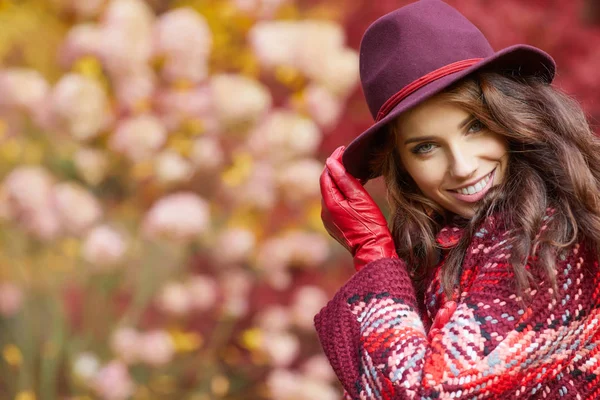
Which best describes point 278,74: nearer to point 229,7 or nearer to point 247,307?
point 229,7

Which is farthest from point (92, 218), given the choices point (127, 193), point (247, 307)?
point (247, 307)

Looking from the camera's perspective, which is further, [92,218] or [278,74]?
[278,74]

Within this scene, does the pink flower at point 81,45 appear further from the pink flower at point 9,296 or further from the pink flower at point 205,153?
the pink flower at point 9,296

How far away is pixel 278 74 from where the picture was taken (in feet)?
11.7

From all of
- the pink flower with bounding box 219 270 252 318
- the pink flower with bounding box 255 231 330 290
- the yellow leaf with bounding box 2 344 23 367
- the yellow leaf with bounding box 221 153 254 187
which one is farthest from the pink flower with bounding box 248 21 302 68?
the yellow leaf with bounding box 2 344 23 367

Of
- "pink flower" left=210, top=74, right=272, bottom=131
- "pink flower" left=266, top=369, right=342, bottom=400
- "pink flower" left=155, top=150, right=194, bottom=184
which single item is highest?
"pink flower" left=210, top=74, right=272, bottom=131

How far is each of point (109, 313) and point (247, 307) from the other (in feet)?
2.02

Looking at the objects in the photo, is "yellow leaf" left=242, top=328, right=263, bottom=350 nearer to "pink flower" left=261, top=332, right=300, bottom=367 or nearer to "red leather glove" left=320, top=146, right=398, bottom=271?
"pink flower" left=261, top=332, right=300, bottom=367

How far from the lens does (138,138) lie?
3.06 meters

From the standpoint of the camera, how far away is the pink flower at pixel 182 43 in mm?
3031

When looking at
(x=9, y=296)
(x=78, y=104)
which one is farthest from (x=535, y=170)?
(x=9, y=296)

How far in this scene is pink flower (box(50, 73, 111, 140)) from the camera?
9.16 ft

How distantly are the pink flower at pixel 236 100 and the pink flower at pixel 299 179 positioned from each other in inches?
12.4

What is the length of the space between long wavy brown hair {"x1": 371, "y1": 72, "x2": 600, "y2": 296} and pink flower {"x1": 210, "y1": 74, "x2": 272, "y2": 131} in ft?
5.18
